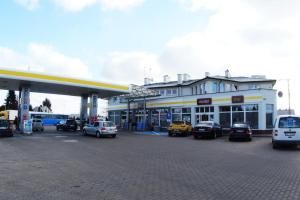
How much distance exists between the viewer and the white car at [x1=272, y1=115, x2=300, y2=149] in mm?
16997

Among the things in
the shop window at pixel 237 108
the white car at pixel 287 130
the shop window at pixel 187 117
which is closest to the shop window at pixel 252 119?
the shop window at pixel 237 108

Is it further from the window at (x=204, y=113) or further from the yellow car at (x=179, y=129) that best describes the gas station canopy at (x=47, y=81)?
the window at (x=204, y=113)

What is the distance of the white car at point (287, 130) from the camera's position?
1700 centimetres

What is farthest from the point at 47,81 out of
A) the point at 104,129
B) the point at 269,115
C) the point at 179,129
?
the point at 269,115

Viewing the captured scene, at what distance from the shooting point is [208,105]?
35.4 m

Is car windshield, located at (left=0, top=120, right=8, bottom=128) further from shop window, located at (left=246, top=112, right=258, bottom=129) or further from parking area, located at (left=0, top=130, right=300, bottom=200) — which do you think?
shop window, located at (left=246, top=112, right=258, bottom=129)

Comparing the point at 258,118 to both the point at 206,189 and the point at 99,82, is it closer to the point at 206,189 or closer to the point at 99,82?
the point at 99,82

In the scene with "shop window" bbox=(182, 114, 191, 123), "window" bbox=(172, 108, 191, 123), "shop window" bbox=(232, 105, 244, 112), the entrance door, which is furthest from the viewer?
"window" bbox=(172, 108, 191, 123)

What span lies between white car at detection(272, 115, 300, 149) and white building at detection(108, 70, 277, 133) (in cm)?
1319

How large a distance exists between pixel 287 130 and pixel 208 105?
18263 millimetres

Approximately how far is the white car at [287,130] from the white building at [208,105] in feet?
43.3

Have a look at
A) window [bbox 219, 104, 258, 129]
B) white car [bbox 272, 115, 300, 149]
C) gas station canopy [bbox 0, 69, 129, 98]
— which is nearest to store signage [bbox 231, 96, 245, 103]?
window [bbox 219, 104, 258, 129]

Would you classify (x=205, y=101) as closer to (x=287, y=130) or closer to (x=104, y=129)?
(x=104, y=129)

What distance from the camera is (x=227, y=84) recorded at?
4125 centimetres
